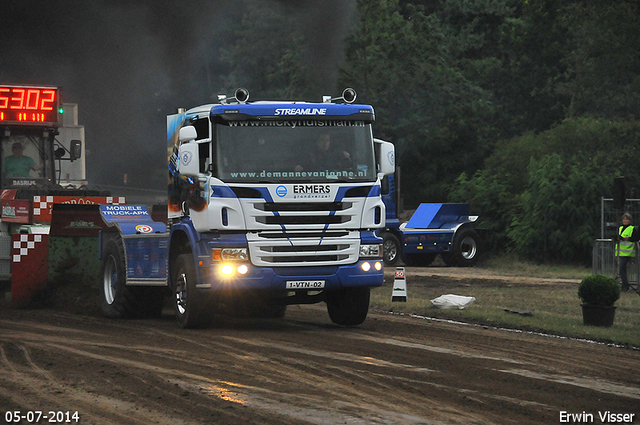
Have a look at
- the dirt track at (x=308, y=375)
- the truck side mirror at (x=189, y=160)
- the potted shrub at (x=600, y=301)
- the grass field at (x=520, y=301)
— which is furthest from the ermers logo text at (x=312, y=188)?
the potted shrub at (x=600, y=301)

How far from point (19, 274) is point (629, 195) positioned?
19703 millimetres

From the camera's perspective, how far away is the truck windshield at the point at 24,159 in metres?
18.9

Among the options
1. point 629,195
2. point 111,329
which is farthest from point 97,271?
point 629,195

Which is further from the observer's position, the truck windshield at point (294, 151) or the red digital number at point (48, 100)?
the red digital number at point (48, 100)

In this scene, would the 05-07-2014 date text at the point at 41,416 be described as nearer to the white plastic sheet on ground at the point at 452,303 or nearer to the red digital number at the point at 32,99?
the white plastic sheet on ground at the point at 452,303

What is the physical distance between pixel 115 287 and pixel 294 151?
3975 millimetres

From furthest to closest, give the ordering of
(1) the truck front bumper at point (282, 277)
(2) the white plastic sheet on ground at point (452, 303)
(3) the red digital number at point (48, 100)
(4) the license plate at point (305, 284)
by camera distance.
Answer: (3) the red digital number at point (48, 100) → (2) the white plastic sheet on ground at point (452, 303) → (4) the license plate at point (305, 284) → (1) the truck front bumper at point (282, 277)

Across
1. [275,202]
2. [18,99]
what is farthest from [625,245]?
[18,99]

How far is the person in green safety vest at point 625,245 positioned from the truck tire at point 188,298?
11.3 m

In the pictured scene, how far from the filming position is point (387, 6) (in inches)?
1730

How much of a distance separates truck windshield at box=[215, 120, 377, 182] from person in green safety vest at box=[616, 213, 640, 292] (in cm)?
1012

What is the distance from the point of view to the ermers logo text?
12.4 metres

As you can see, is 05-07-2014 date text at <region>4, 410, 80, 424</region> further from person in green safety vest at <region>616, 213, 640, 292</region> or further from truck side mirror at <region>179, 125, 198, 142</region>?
person in green safety vest at <region>616, 213, 640, 292</region>

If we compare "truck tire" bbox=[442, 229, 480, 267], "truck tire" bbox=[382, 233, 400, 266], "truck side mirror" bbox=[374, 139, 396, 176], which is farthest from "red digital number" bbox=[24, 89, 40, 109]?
"truck tire" bbox=[442, 229, 480, 267]
